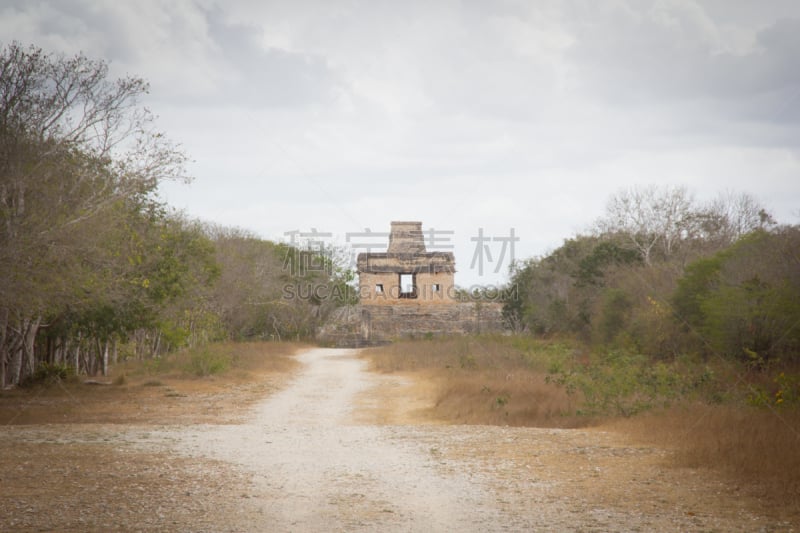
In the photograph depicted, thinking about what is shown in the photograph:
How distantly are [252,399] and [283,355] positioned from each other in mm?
10830

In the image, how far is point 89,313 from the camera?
49.2ft

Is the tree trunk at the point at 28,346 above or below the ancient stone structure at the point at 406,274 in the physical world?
below

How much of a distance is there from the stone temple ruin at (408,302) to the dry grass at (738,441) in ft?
78.0

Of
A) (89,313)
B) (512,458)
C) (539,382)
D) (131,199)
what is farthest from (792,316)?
(89,313)

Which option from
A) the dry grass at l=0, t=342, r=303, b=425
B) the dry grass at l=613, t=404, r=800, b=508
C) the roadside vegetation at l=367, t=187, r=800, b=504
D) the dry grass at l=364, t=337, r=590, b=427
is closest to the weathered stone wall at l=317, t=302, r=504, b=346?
the roadside vegetation at l=367, t=187, r=800, b=504

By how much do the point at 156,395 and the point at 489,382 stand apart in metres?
7.17

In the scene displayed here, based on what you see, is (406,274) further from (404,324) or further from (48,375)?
(48,375)

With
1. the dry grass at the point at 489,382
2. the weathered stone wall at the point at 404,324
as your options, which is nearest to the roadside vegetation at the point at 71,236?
the dry grass at the point at 489,382

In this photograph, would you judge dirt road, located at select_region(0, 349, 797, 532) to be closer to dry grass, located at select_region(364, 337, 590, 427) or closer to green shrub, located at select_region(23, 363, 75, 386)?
dry grass, located at select_region(364, 337, 590, 427)

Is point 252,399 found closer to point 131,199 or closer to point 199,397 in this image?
point 199,397

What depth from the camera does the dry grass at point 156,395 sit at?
12.1m

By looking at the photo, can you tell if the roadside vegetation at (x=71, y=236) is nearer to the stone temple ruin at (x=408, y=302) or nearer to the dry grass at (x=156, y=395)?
the dry grass at (x=156, y=395)

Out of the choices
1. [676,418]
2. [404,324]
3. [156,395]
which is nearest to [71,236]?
[156,395]

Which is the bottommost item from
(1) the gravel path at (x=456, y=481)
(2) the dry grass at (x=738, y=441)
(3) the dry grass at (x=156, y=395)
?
(3) the dry grass at (x=156, y=395)
